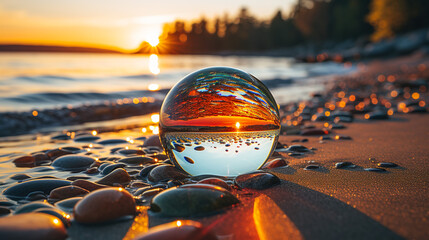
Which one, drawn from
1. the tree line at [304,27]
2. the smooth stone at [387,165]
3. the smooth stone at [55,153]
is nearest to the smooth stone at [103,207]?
the smooth stone at [55,153]

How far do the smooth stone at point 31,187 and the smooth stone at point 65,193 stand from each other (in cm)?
13

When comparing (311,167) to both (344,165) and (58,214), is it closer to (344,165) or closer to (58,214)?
(344,165)

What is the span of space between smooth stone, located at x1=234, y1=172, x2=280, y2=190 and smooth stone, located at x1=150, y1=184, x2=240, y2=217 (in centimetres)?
33

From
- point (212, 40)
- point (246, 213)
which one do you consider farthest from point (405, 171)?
point (212, 40)

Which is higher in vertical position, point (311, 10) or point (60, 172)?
point (311, 10)

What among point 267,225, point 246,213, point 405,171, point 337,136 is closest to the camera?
point 267,225

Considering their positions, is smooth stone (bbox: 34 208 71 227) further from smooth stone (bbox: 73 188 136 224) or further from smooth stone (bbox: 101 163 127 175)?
smooth stone (bbox: 101 163 127 175)

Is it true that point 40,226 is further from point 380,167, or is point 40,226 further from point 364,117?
point 364,117

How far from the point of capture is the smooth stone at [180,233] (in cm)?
127

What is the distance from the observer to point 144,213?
1.72 meters

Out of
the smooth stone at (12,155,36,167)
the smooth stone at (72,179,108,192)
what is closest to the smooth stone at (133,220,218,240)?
the smooth stone at (72,179,108,192)

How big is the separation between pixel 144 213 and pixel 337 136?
2.49 metres

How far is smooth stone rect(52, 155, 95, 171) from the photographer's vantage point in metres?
2.68

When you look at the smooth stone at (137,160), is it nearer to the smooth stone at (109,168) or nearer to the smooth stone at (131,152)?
the smooth stone at (109,168)
